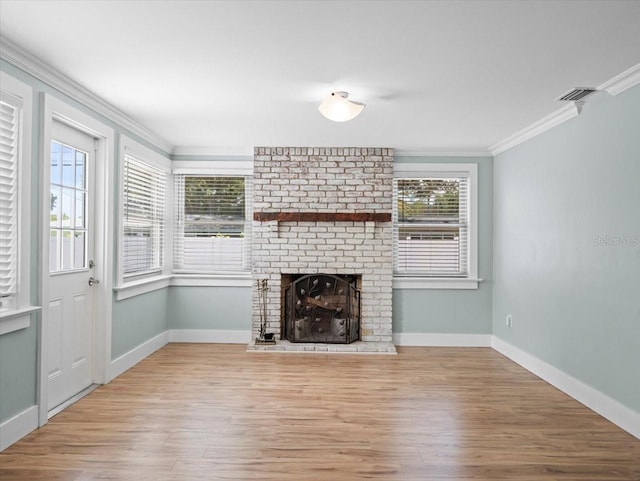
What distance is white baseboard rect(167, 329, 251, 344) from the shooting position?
229 inches

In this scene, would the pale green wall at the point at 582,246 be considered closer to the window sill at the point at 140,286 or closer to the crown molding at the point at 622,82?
the crown molding at the point at 622,82

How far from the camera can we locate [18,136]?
294 cm

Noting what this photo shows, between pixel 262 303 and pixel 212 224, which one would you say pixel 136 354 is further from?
pixel 212 224

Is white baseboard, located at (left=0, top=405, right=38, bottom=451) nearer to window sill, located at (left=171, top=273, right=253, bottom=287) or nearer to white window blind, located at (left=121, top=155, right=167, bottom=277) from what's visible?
white window blind, located at (left=121, top=155, right=167, bottom=277)

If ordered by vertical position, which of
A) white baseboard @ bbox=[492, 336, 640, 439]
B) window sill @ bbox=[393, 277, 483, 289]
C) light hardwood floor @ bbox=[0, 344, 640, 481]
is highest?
window sill @ bbox=[393, 277, 483, 289]

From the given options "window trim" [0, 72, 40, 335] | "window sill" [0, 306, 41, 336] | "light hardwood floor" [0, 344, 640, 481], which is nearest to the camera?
"light hardwood floor" [0, 344, 640, 481]

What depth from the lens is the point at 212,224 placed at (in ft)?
19.4

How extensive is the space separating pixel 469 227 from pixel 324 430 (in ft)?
11.4

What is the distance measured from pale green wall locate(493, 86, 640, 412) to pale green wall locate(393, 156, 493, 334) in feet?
1.55

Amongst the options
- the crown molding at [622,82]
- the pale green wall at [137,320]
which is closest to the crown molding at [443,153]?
the crown molding at [622,82]

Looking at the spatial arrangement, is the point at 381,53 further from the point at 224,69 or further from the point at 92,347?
the point at 92,347

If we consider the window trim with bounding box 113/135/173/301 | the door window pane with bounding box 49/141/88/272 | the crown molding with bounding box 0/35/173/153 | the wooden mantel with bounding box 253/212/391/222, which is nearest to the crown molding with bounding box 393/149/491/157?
the wooden mantel with bounding box 253/212/391/222

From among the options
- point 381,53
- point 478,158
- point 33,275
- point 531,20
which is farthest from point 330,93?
point 478,158

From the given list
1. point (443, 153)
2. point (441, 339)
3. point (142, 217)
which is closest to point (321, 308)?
point (441, 339)
